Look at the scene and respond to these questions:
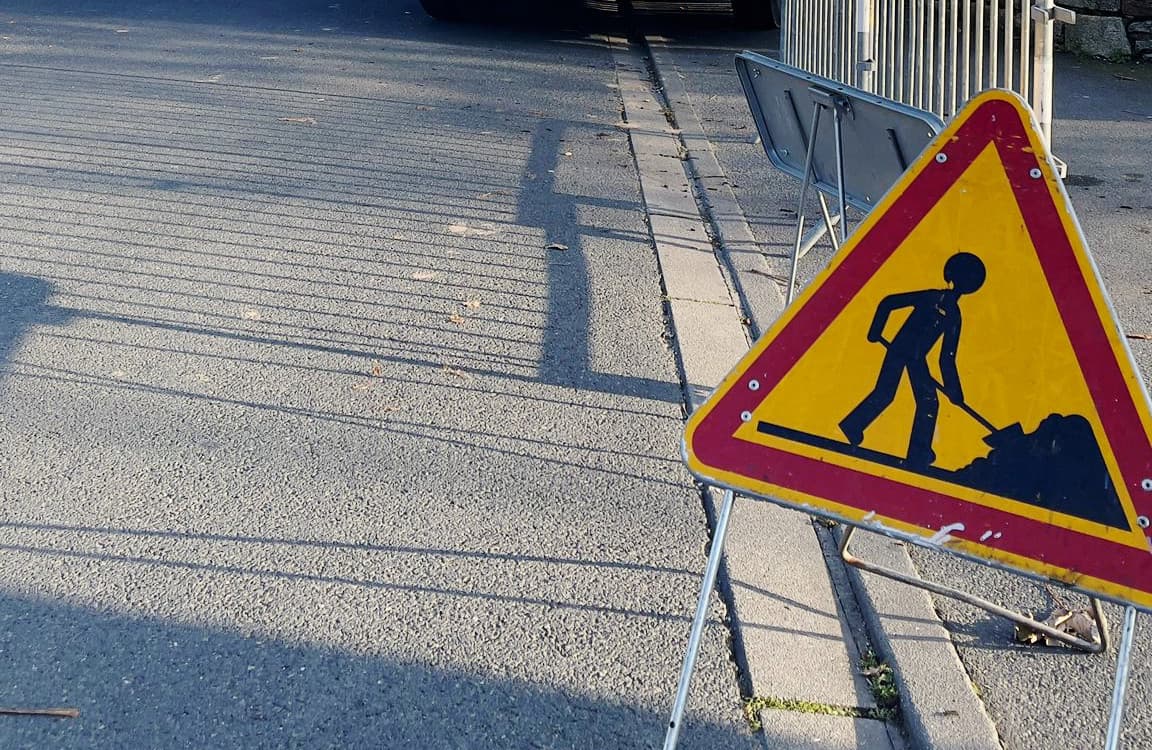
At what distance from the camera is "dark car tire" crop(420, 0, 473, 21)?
14.3 metres

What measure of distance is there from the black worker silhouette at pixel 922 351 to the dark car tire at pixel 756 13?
458 inches

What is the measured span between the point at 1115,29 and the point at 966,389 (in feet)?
36.6

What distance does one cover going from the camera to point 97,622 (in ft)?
10.3

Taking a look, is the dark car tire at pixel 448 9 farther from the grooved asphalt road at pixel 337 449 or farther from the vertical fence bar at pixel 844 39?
the vertical fence bar at pixel 844 39

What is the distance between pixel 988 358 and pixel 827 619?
107 cm

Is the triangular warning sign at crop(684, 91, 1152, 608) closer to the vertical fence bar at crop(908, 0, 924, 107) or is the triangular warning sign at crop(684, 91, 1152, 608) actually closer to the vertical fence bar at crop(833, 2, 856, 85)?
the vertical fence bar at crop(908, 0, 924, 107)

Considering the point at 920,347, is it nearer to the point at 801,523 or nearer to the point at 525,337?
the point at 801,523

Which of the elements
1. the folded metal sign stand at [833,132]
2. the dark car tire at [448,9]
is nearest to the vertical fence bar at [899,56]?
the folded metal sign stand at [833,132]

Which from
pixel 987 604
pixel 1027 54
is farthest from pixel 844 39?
pixel 987 604

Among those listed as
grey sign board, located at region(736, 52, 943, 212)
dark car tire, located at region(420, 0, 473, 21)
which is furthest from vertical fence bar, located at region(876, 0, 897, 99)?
dark car tire, located at region(420, 0, 473, 21)

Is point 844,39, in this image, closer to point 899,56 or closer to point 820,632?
point 899,56

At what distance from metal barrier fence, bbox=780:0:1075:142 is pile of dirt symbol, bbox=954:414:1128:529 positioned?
78.8 inches

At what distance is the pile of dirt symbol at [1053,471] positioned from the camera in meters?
2.31

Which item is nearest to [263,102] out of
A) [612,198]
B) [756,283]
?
[612,198]
